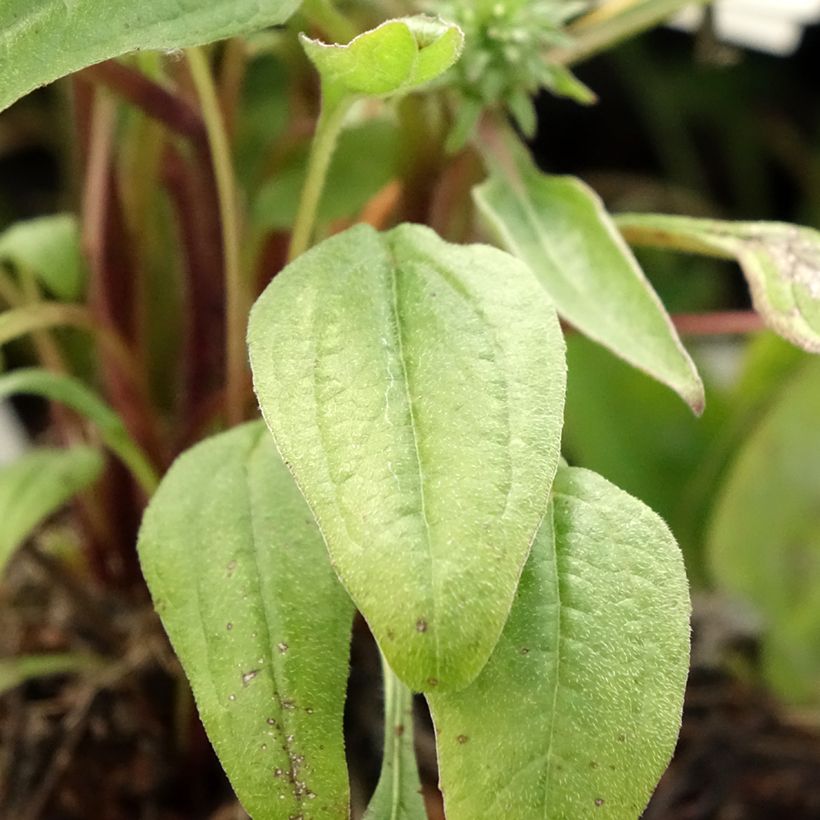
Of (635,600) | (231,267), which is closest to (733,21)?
(231,267)

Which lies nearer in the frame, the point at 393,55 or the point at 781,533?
the point at 393,55

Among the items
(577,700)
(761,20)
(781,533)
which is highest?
(577,700)

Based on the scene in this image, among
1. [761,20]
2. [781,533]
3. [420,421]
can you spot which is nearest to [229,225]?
[420,421]

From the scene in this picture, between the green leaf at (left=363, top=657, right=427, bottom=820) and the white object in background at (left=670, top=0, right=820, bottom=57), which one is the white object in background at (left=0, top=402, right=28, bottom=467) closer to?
the green leaf at (left=363, top=657, right=427, bottom=820)

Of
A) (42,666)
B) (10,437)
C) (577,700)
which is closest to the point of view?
(577,700)

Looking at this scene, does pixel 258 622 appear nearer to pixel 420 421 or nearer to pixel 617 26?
pixel 420 421

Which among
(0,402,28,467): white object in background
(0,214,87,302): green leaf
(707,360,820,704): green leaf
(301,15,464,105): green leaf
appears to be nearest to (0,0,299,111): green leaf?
(301,15,464,105): green leaf

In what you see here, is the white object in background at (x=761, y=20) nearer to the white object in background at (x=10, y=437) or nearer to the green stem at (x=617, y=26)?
the green stem at (x=617, y=26)
